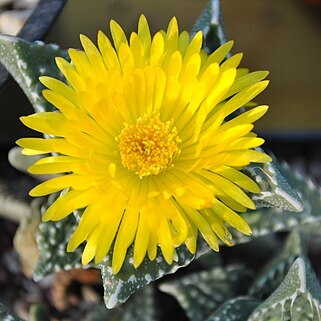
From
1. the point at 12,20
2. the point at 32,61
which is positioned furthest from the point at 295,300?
the point at 12,20

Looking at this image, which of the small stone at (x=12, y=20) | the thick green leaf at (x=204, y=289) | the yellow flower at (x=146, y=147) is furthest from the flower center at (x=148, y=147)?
the small stone at (x=12, y=20)

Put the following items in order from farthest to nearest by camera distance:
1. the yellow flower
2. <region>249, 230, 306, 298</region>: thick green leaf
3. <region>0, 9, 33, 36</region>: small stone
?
1. <region>0, 9, 33, 36</region>: small stone
2. <region>249, 230, 306, 298</region>: thick green leaf
3. the yellow flower

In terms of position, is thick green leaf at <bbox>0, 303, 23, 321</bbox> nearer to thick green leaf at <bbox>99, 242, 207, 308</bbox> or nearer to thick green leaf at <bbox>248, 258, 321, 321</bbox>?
thick green leaf at <bbox>99, 242, 207, 308</bbox>

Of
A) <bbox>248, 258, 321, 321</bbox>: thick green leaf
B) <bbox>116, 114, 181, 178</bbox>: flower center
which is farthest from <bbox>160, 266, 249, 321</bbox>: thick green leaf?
<bbox>116, 114, 181, 178</bbox>: flower center

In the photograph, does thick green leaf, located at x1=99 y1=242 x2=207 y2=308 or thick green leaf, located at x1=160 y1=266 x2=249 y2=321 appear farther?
thick green leaf, located at x1=160 y1=266 x2=249 y2=321

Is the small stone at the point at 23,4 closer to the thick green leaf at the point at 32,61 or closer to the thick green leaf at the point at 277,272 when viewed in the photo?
the thick green leaf at the point at 32,61

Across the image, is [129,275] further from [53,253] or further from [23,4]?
[23,4]

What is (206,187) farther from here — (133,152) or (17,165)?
(17,165)
